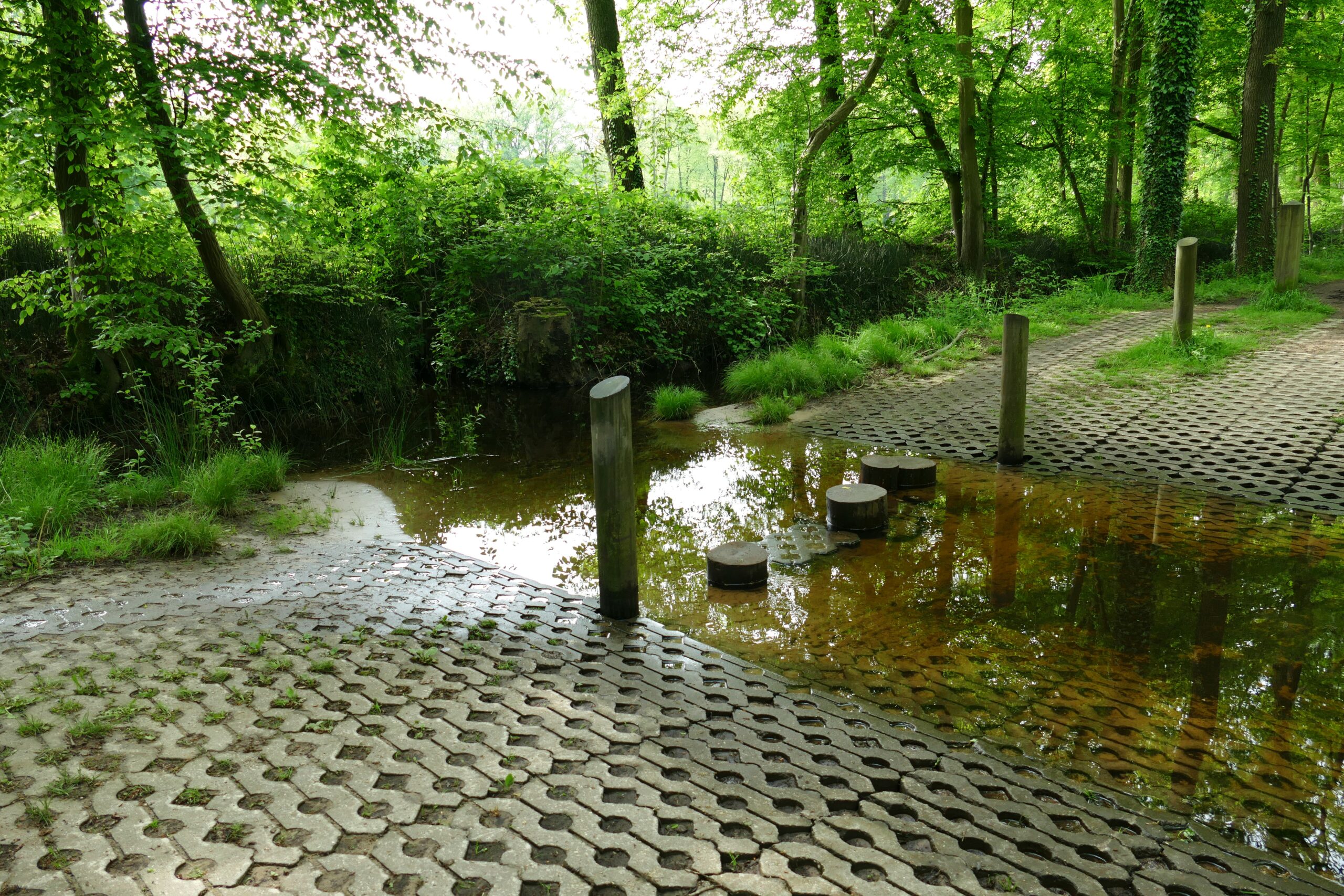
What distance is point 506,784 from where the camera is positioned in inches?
118

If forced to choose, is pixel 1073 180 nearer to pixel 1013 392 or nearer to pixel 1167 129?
pixel 1167 129

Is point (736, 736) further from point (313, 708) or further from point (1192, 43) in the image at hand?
point (1192, 43)

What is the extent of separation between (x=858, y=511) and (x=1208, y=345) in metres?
6.77

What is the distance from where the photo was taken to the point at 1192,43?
13867 millimetres

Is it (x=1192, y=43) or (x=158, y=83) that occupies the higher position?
(x=1192, y=43)

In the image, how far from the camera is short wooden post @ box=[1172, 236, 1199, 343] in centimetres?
938

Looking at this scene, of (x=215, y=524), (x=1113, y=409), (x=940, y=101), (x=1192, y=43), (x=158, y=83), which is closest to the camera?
(x=215, y=524)

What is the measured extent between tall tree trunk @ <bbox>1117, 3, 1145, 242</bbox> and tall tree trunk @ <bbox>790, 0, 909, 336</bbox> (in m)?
7.83

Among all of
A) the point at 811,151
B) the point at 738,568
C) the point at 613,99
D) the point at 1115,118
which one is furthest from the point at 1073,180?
the point at 738,568

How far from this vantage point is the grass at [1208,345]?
9.65 metres

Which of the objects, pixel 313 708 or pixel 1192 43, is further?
pixel 1192 43

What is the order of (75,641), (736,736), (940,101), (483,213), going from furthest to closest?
(940,101), (483,213), (75,641), (736,736)

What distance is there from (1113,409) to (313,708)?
8.38 metres

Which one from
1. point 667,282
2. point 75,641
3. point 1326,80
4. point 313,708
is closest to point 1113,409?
point 667,282
